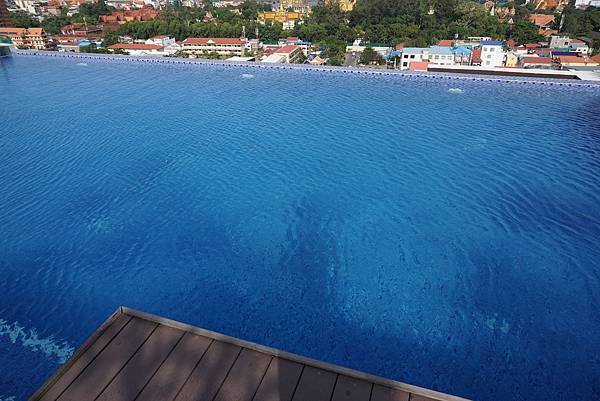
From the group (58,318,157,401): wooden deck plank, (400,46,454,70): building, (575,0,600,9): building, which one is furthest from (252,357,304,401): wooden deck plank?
(575,0,600,9): building

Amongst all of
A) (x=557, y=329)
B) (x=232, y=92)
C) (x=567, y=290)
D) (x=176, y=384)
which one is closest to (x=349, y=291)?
(x=557, y=329)

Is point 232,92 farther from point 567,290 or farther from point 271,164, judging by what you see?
point 567,290

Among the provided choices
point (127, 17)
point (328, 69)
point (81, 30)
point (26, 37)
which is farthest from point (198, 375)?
point (127, 17)

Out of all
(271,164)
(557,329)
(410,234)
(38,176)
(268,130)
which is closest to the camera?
(557,329)

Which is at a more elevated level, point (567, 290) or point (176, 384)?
point (176, 384)

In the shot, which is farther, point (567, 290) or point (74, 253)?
point (74, 253)

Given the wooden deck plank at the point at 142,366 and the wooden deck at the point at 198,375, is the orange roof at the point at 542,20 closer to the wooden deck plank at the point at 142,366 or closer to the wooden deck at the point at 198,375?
the wooden deck at the point at 198,375
